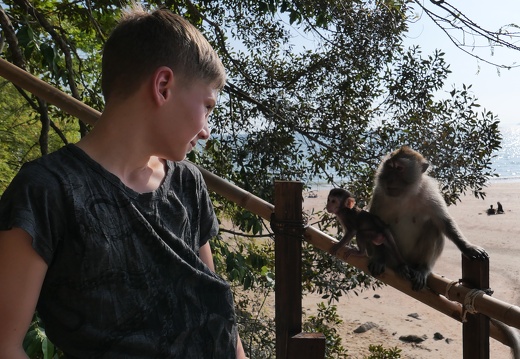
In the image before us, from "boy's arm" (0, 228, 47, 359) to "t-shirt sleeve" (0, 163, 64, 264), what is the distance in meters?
0.02

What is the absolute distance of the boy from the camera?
1.08m

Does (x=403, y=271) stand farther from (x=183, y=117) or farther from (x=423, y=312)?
(x=423, y=312)

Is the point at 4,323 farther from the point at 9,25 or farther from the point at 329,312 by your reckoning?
the point at 329,312

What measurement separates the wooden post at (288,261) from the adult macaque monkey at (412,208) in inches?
51.4

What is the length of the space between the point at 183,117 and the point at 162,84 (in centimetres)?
9

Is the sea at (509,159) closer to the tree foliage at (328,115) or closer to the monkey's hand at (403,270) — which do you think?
the tree foliage at (328,115)

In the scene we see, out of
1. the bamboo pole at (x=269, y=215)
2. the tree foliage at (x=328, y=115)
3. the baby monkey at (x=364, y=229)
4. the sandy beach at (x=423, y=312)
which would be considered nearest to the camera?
the bamboo pole at (x=269, y=215)

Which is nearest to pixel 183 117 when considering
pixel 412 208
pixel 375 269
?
pixel 375 269

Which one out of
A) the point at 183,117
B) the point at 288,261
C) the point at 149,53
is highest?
the point at 149,53

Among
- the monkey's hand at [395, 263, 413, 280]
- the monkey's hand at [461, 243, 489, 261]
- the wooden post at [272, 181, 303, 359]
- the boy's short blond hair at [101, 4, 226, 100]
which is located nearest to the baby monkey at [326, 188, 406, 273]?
the monkey's hand at [395, 263, 413, 280]

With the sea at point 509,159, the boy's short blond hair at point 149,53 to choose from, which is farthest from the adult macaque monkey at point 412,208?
the sea at point 509,159

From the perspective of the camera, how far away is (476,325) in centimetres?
191

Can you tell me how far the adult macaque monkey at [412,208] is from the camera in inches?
130

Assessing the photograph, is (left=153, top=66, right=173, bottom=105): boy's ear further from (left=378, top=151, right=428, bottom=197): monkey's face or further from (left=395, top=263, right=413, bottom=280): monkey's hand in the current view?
(left=378, top=151, right=428, bottom=197): monkey's face
